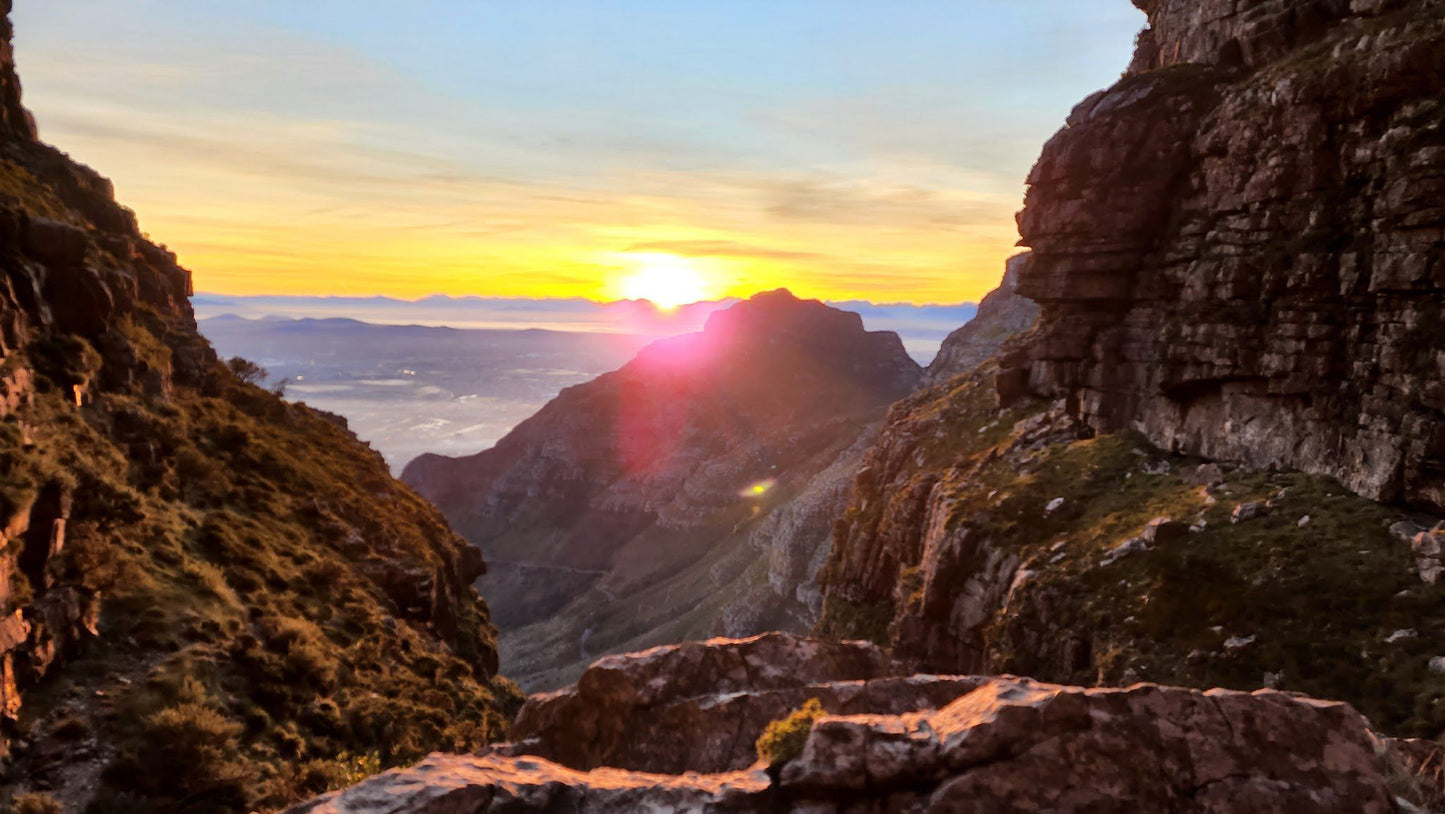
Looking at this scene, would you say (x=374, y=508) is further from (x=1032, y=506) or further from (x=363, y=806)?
(x=363, y=806)

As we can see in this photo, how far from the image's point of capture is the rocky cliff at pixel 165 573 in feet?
66.6

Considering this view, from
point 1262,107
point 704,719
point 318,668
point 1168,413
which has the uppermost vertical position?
point 1262,107

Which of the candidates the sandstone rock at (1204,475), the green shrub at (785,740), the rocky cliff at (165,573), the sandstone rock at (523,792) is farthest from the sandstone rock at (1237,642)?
the rocky cliff at (165,573)

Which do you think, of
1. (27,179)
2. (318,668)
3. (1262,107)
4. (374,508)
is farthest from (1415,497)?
(27,179)

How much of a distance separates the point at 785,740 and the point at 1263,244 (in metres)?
42.4

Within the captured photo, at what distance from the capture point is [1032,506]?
1731 inches

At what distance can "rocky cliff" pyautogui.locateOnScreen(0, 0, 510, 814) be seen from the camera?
20297 mm

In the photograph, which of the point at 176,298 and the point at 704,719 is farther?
the point at 176,298

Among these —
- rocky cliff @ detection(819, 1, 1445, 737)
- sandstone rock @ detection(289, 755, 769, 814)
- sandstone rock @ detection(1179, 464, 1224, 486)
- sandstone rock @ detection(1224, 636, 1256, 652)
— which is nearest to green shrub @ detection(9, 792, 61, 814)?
sandstone rock @ detection(289, 755, 769, 814)

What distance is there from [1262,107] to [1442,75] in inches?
366

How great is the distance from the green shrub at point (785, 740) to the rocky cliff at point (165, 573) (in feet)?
47.6

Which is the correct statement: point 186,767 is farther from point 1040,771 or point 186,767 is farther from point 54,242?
point 54,242

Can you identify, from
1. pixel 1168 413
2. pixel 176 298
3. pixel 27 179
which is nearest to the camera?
pixel 27 179

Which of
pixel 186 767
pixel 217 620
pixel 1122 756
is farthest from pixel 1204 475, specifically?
pixel 217 620
